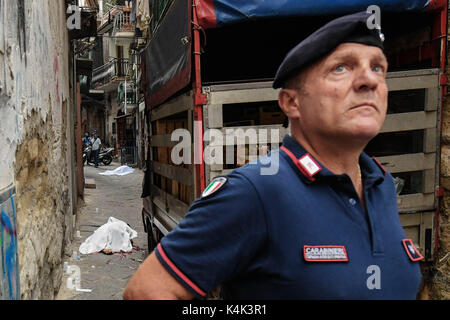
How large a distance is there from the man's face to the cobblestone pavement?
389 centimetres

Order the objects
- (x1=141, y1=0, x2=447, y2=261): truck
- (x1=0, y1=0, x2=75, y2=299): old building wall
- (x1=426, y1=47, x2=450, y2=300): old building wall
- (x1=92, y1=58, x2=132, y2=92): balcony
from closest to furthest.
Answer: (x1=0, y1=0, x2=75, y2=299): old building wall
(x1=141, y1=0, x2=447, y2=261): truck
(x1=426, y1=47, x2=450, y2=300): old building wall
(x1=92, y1=58, x2=132, y2=92): balcony

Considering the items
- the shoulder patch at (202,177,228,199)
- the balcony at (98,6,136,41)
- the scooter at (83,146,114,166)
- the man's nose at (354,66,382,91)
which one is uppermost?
the balcony at (98,6,136,41)

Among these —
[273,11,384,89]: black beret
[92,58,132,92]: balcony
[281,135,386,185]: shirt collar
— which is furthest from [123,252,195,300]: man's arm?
[92,58,132,92]: balcony

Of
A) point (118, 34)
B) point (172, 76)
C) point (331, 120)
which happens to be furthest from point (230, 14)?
point (118, 34)

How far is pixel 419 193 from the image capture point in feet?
12.2

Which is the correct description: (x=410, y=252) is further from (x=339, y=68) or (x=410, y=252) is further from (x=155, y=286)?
(x=155, y=286)

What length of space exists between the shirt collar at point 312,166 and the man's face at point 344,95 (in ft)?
0.28

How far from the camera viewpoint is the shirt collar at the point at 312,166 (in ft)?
4.33

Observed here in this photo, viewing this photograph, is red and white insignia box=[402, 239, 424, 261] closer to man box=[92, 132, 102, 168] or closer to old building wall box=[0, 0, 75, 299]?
old building wall box=[0, 0, 75, 299]

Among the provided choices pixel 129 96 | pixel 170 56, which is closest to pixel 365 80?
pixel 170 56

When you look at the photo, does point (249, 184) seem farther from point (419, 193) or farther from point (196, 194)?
point (419, 193)

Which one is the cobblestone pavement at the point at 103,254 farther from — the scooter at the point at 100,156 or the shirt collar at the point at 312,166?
the scooter at the point at 100,156

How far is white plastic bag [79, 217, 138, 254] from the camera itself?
6.40 meters
